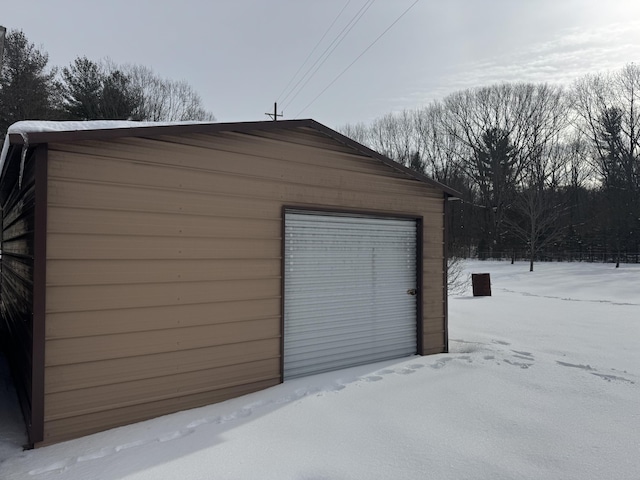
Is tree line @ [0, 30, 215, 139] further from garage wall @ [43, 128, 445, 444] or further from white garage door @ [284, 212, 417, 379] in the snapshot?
white garage door @ [284, 212, 417, 379]

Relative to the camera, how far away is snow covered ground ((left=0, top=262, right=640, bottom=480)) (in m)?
2.59

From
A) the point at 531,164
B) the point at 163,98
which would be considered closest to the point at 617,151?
the point at 531,164

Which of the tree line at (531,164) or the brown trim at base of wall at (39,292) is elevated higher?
the tree line at (531,164)

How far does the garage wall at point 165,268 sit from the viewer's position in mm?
3162

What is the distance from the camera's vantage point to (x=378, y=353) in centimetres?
507

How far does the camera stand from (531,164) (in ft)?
106

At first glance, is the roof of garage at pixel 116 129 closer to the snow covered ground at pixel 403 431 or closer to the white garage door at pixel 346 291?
the white garage door at pixel 346 291

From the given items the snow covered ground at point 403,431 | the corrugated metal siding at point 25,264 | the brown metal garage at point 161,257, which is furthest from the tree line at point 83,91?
the snow covered ground at point 403,431

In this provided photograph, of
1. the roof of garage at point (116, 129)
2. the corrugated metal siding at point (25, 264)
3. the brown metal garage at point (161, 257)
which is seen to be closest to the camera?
the roof of garage at point (116, 129)

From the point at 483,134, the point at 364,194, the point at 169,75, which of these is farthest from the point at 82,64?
the point at 483,134

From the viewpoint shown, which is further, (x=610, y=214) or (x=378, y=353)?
(x=610, y=214)

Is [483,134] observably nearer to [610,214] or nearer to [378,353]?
[610,214]

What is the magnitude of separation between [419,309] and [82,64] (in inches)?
861

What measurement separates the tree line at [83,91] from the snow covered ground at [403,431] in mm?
15830
